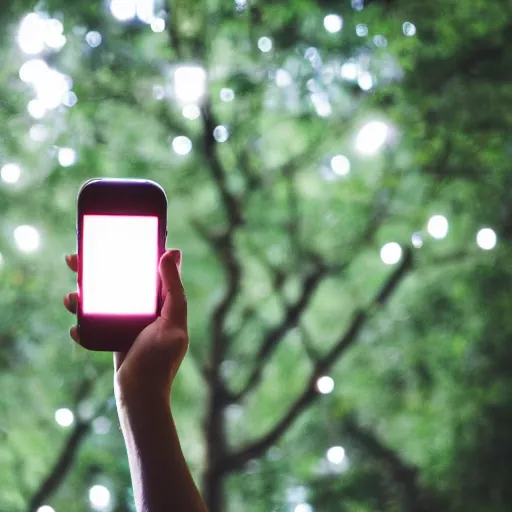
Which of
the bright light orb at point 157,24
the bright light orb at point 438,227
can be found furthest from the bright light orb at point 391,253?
the bright light orb at point 157,24

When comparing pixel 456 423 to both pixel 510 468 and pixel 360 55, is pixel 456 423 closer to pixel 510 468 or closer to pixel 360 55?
pixel 510 468

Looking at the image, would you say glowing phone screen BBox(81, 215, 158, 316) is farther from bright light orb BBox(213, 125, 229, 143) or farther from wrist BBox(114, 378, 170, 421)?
bright light orb BBox(213, 125, 229, 143)

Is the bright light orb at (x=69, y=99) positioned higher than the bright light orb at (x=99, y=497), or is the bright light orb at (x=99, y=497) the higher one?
the bright light orb at (x=69, y=99)

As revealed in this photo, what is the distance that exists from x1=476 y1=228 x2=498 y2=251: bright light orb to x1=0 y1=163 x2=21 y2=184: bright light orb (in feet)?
8.10

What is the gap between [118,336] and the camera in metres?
1.20

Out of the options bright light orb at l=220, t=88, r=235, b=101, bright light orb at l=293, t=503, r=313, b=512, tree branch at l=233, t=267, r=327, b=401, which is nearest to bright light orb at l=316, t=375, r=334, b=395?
tree branch at l=233, t=267, r=327, b=401

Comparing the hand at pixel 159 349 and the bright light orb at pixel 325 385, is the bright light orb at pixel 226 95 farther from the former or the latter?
the hand at pixel 159 349

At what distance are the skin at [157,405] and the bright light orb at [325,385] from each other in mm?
2364

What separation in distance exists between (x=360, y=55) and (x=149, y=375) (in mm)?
2170

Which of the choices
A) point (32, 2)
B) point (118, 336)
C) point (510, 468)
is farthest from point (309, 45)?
point (510, 468)

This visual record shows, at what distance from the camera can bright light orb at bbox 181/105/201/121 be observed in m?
3.04

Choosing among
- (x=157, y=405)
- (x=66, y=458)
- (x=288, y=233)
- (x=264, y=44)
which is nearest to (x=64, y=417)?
(x=66, y=458)

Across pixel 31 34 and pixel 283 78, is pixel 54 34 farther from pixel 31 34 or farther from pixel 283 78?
pixel 283 78

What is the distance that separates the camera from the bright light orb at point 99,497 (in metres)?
3.22
